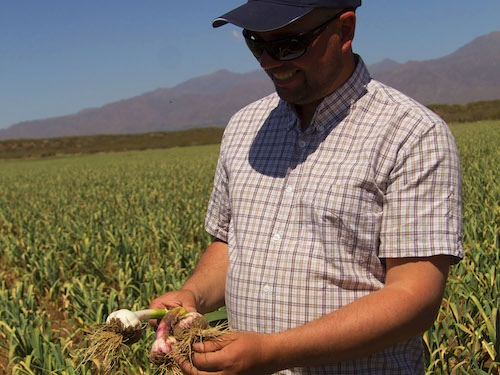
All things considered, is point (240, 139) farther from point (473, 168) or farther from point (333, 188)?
point (473, 168)

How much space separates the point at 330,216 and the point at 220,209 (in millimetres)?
538

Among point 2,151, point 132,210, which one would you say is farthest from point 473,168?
point 2,151

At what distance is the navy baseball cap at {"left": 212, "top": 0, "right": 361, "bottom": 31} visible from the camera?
1436mm

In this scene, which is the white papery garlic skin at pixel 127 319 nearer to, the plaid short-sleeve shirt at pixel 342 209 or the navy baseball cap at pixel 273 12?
the plaid short-sleeve shirt at pixel 342 209

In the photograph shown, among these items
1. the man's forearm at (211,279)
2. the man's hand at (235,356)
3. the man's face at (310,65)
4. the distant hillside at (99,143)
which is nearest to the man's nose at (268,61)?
the man's face at (310,65)

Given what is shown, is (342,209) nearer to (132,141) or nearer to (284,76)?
(284,76)

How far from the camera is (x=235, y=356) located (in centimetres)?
121

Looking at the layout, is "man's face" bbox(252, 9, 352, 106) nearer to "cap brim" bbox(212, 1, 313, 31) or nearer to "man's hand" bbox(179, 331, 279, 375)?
"cap brim" bbox(212, 1, 313, 31)

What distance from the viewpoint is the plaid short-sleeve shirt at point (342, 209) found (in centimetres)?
132

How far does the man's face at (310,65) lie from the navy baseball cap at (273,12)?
0.09ft

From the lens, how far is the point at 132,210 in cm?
877

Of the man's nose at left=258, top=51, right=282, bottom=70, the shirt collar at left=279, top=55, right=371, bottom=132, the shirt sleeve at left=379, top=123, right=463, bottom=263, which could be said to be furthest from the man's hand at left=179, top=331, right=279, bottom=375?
the man's nose at left=258, top=51, right=282, bottom=70

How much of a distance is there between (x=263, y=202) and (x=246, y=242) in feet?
0.46

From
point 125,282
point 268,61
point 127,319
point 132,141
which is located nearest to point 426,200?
point 268,61
